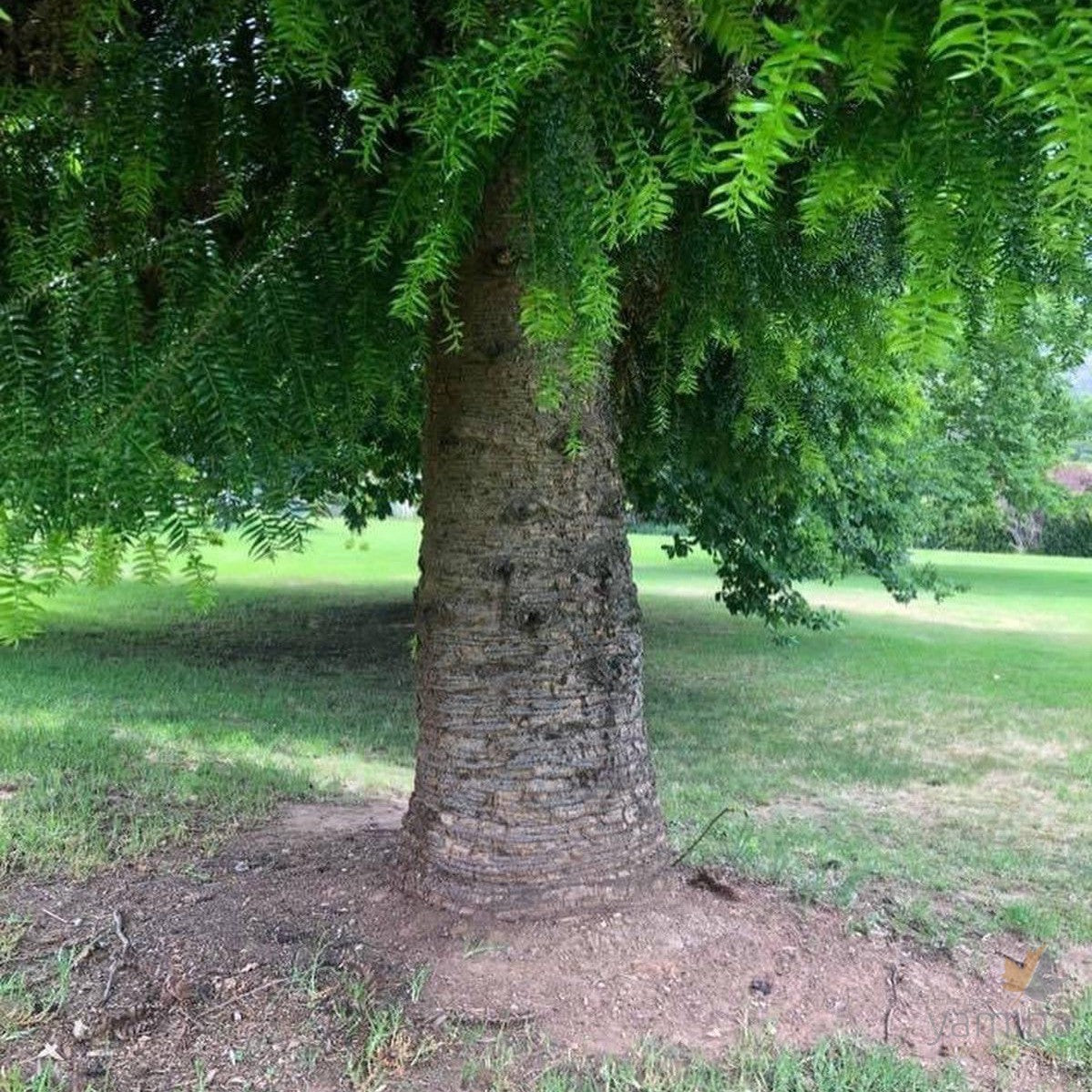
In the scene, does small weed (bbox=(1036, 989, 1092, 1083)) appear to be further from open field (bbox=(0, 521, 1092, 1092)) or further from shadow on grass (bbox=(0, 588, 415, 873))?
shadow on grass (bbox=(0, 588, 415, 873))

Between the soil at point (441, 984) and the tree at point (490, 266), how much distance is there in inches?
7.8

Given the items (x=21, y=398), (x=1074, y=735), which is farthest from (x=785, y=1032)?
(x=1074, y=735)

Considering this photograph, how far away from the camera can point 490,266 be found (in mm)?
2936

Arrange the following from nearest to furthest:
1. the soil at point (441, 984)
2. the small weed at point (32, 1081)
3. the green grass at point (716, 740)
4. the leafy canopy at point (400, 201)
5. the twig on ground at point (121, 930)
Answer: the leafy canopy at point (400, 201)
the small weed at point (32, 1081)
the soil at point (441, 984)
the twig on ground at point (121, 930)
the green grass at point (716, 740)

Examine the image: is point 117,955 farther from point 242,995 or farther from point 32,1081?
point 32,1081

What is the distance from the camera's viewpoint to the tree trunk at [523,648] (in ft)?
10.1

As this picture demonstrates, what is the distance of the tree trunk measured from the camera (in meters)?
3.08

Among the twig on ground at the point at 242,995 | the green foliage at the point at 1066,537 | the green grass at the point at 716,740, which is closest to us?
the twig on ground at the point at 242,995

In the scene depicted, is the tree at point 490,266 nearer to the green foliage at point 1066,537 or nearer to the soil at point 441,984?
the soil at point 441,984

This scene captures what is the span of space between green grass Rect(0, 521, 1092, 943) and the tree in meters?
0.36

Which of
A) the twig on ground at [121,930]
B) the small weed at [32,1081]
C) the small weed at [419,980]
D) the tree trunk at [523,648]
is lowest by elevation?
the small weed at [32,1081]

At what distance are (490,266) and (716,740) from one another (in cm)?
709

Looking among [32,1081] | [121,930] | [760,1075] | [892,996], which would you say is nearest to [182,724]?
[121,930]

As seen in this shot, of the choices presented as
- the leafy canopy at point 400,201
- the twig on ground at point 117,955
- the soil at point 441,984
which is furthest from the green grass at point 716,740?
the twig on ground at point 117,955
